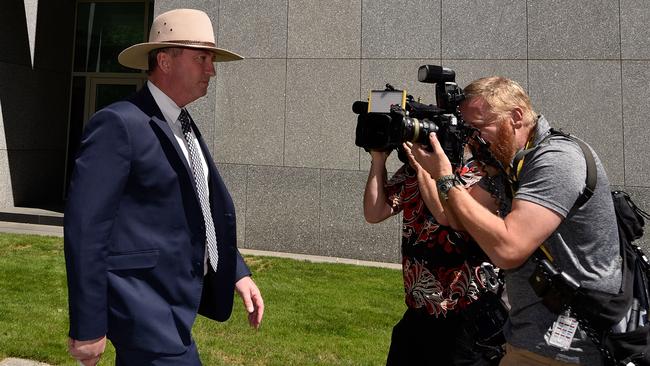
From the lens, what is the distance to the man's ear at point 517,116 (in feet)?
6.70

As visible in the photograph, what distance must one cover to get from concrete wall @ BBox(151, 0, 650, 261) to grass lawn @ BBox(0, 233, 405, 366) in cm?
132

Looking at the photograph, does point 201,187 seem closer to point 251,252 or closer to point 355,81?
point 251,252

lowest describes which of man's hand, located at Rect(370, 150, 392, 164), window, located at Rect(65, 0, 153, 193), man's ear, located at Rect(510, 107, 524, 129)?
man's hand, located at Rect(370, 150, 392, 164)

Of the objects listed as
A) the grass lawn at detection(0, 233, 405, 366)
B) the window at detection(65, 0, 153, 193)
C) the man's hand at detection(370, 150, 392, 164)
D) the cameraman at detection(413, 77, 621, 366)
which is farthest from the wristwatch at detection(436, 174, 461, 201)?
the window at detection(65, 0, 153, 193)

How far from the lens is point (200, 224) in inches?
87.4

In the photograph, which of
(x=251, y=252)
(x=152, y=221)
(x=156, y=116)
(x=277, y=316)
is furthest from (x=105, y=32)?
(x=152, y=221)

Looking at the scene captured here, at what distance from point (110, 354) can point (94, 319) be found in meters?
2.65

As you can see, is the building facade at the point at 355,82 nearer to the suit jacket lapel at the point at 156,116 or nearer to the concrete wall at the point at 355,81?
the concrete wall at the point at 355,81

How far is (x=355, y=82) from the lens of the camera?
884 cm

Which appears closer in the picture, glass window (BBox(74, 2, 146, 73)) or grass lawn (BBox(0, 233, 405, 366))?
grass lawn (BBox(0, 233, 405, 366))

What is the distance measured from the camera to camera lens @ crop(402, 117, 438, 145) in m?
2.19

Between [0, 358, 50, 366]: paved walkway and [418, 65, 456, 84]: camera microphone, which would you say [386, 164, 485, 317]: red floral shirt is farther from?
[0, 358, 50, 366]: paved walkway

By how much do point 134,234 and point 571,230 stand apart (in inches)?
62.8

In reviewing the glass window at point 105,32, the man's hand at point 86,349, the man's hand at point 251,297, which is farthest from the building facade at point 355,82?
the man's hand at point 86,349
